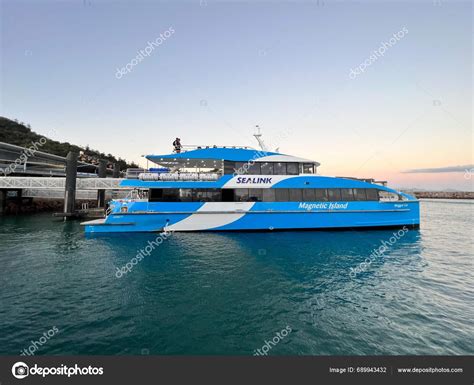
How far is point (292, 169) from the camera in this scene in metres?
15.8

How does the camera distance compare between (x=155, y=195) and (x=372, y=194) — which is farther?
(x=372, y=194)

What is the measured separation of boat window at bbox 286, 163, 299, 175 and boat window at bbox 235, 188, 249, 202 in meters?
3.63

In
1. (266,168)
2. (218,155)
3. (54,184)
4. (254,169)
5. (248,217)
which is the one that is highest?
(218,155)

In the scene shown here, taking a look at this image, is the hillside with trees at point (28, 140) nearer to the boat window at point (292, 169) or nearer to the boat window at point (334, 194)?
the boat window at point (292, 169)

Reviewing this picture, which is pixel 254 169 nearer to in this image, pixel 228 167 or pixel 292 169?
pixel 228 167

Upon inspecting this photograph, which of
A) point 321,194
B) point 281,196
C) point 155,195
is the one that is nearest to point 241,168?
point 281,196

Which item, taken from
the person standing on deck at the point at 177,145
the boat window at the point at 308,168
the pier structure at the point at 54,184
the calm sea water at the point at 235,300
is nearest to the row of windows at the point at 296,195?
the boat window at the point at 308,168

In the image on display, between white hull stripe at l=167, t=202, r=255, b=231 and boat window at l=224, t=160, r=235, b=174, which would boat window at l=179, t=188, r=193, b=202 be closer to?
white hull stripe at l=167, t=202, r=255, b=231

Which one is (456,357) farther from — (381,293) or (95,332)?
(95,332)

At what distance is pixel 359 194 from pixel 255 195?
7.99 metres

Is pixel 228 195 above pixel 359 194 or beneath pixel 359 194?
beneath

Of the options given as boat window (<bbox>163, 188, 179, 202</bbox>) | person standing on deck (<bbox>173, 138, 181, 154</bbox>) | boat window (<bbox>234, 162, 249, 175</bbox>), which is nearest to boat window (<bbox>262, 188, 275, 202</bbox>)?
boat window (<bbox>234, 162, 249, 175</bbox>)

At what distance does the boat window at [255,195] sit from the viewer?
596 inches

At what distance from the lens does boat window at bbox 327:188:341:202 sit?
50.4 feet
